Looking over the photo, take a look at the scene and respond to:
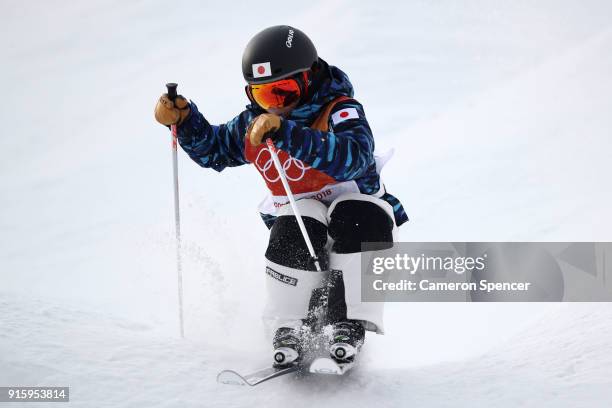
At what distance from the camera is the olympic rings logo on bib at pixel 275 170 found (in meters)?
3.60

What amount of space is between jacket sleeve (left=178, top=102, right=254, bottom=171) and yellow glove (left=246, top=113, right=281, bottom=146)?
0.77 meters

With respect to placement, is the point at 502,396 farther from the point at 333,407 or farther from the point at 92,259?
the point at 92,259

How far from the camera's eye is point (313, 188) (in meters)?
3.63

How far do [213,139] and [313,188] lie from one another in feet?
2.17

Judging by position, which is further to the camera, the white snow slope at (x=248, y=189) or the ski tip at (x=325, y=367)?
A: the white snow slope at (x=248, y=189)

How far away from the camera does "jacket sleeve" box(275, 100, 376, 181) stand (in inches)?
121

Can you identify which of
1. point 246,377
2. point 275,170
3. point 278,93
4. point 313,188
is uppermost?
point 278,93

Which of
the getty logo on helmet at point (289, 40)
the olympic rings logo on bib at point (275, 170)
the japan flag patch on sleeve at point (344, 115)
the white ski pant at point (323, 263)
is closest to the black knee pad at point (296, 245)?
the white ski pant at point (323, 263)

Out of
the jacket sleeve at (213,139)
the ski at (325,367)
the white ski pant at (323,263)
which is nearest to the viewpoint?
the ski at (325,367)

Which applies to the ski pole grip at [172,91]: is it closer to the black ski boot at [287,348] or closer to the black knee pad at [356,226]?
the black knee pad at [356,226]

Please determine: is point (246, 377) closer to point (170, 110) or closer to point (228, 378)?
point (228, 378)

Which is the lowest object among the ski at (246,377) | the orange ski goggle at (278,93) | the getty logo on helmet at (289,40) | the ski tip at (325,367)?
the ski at (246,377)

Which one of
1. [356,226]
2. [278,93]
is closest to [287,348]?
[356,226]

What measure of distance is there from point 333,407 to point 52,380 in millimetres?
1081
